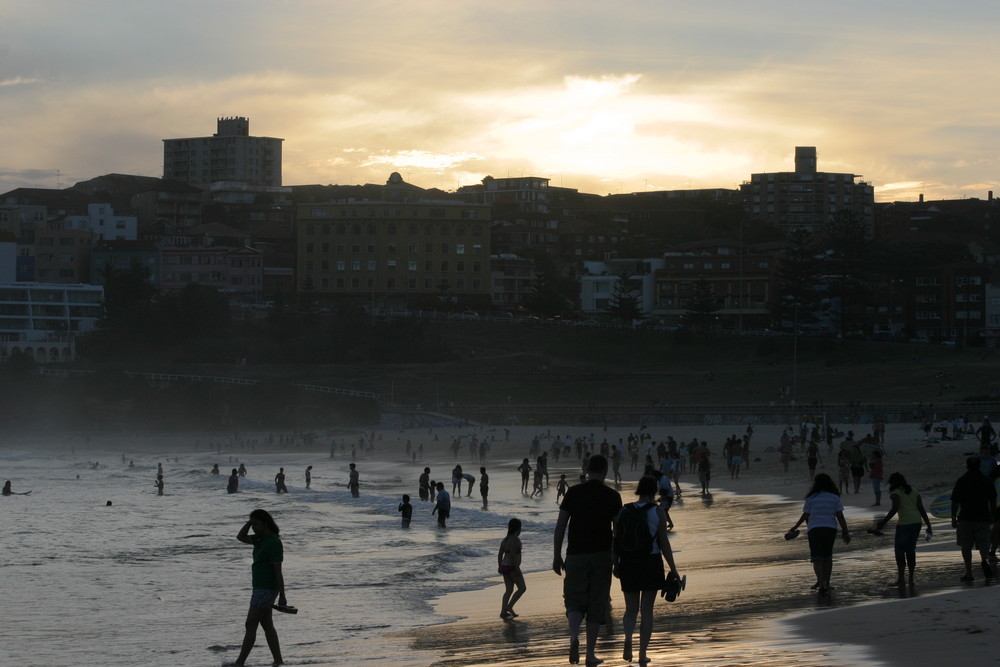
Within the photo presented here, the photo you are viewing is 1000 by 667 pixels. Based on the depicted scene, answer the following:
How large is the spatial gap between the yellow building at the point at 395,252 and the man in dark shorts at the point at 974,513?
292 feet

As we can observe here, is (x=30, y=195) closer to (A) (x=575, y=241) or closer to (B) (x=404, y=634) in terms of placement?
(A) (x=575, y=241)

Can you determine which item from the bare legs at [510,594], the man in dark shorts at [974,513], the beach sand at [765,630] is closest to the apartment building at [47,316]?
the beach sand at [765,630]

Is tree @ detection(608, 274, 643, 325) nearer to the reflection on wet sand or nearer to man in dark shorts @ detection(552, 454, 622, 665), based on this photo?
the reflection on wet sand

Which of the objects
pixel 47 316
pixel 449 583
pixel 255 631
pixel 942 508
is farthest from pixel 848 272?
pixel 255 631

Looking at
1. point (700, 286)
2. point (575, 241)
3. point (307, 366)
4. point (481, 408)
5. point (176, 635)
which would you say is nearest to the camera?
point (176, 635)

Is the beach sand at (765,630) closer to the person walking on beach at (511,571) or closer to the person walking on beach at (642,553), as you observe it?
the person walking on beach at (511,571)

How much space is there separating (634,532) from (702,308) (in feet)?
247

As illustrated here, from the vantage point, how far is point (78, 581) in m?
16.8

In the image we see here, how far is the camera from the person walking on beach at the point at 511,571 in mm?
11648

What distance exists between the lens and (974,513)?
10.8 meters

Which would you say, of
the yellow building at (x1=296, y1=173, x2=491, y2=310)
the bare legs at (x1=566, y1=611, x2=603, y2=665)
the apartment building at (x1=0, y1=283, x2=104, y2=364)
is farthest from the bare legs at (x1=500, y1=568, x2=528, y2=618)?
the yellow building at (x1=296, y1=173, x2=491, y2=310)

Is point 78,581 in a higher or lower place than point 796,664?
lower

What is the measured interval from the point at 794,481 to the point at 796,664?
2152cm

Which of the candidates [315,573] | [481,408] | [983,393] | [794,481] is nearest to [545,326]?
[481,408]
